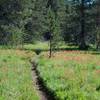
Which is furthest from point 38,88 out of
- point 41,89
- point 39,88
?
point 41,89

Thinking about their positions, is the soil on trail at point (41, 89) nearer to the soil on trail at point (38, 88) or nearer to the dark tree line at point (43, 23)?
the soil on trail at point (38, 88)

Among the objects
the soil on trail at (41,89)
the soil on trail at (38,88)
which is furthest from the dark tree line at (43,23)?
the soil on trail at (41,89)

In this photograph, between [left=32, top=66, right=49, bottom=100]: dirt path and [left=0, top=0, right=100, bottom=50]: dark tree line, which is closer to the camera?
[left=32, top=66, right=49, bottom=100]: dirt path

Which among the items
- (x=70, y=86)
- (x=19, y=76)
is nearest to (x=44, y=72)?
(x=19, y=76)

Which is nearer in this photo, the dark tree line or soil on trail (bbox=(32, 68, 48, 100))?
soil on trail (bbox=(32, 68, 48, 100))

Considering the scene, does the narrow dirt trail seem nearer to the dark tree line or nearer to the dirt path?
the dirt path

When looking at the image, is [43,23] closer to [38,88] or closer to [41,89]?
[38,88]

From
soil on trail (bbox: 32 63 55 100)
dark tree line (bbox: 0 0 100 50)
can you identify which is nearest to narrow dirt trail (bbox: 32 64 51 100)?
soil on trail (bbox: 32 63 55 100)

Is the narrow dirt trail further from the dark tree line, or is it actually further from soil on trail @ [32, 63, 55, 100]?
the dark tree line

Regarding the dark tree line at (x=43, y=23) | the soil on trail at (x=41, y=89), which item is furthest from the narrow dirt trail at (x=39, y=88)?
the dark tree line at (x=43, y=23)

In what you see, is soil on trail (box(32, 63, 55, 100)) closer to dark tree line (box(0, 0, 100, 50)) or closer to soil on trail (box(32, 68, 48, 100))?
soil on trail (box(32, 68, 48, 100))

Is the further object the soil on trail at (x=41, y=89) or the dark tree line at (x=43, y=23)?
the dark tree line at (x=43, y=23)

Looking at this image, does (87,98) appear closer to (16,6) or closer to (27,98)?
(27,98)

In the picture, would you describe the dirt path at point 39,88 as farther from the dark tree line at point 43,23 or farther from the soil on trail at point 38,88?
the dark tree line at point 43,23
